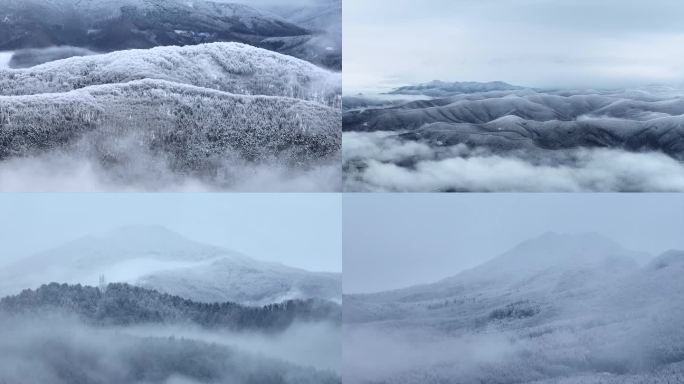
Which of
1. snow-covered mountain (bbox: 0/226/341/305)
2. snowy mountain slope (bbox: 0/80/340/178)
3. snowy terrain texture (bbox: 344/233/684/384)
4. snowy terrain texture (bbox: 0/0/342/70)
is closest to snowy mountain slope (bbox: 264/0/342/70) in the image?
snowy terrain texture (bbox: 0/0/342/70)

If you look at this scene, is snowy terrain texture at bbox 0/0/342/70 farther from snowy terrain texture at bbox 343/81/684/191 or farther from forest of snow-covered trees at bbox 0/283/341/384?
forest of snow-covered trees at bbox 0/283/341/384

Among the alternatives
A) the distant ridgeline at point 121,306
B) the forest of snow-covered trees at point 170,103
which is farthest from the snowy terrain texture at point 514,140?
the distant ridgeline at point 121,306

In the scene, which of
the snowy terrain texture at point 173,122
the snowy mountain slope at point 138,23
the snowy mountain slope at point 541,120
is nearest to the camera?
the snowy terrain texture at point 173,122

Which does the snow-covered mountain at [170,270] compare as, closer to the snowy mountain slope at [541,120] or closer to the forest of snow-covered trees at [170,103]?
the forest of snow-covered trees at [170,103]

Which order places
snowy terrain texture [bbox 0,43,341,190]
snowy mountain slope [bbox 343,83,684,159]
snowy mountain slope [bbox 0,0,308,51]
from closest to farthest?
snowy terrain texture [bbox 0,43,341,190] < snowy mountain slope [bbox 0,0,308,51] < snowy mountain slope [bbox 343,83,684,159]

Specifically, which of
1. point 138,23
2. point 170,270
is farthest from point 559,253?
point 138,23

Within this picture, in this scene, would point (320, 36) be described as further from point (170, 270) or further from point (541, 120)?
point (170, 270)

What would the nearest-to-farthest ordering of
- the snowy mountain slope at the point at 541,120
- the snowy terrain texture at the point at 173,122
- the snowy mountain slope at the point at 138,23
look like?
1. the snowy terrain texture at the point at 173,122
2. the snowy mountain slope at the point at 138,23
3. the snowy mountain slope at the point at 541,120
